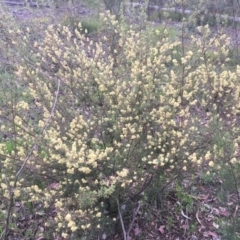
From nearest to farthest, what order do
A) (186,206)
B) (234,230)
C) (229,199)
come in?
(234,230) → (229,199) → (186,206)

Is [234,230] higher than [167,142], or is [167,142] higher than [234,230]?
[167,142]

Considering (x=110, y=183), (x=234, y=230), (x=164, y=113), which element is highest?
(x=164, y=113)

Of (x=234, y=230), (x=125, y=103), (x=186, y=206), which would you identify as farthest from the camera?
(x=186, y=206)

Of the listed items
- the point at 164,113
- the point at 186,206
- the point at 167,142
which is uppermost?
the point at 164,113

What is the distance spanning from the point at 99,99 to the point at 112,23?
0.73 metres

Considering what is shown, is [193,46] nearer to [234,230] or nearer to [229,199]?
[229,199]

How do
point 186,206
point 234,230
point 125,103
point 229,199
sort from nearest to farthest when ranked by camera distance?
point 234,230 < point 125,103 < point 229,199 < point 186,206

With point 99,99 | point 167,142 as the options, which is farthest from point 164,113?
point 99,99

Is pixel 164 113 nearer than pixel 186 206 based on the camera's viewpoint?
Yes

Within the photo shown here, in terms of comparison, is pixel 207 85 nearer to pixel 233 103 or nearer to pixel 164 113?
pixel 233 103

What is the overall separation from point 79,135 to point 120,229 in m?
0.81

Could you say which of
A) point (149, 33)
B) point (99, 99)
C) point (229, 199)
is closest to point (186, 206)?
point (229, 199)

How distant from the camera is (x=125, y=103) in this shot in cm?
289

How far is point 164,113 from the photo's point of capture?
9.26ft
